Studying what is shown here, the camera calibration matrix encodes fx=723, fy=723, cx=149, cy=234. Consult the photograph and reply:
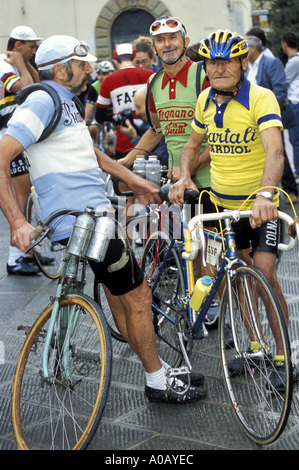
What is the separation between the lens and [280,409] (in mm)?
3207

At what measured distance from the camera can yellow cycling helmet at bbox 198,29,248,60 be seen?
3635 millimetres

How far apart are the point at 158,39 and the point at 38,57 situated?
136 cm

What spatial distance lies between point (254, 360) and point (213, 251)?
56 cm

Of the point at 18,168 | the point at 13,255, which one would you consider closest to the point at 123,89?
the point at 18,168

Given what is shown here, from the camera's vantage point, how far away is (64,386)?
3271 mm

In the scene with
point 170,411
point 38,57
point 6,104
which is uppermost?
point 38,57

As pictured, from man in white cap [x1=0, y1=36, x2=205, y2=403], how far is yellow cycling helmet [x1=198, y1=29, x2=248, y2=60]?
1.98 ft

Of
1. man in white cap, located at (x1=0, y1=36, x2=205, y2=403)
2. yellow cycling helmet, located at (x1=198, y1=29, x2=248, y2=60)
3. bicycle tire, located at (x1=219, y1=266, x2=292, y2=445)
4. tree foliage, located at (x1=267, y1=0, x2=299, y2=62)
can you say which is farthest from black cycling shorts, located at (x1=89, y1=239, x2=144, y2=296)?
tree foliage, located at (x1=267, y1=0, x2=299, y2=62)

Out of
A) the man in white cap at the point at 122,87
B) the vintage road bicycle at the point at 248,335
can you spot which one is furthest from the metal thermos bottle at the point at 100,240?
the man in white cap at the point at 122,87

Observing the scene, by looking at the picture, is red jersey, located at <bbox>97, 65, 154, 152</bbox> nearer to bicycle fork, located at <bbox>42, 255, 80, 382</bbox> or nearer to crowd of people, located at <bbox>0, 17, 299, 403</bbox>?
crowd of people, located at <bbox>0, 17, 299, 403</bbox>

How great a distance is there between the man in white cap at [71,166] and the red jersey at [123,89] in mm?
3856

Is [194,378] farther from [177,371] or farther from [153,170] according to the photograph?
[153,170]

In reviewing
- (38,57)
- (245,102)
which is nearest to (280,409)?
A: (245,102)
